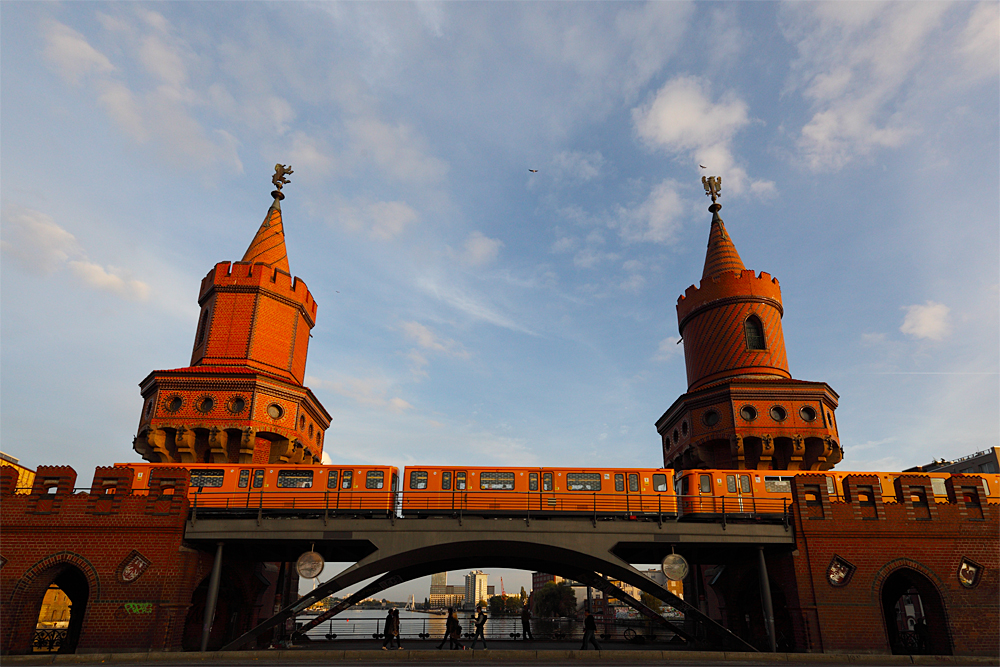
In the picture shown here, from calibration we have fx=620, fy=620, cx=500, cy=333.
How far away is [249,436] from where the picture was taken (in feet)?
91.1

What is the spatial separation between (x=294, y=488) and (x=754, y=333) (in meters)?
23.7

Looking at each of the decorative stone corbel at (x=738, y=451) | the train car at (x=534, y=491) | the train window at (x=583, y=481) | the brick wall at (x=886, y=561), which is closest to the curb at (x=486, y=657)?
the brick wall at (x=886, y=561)

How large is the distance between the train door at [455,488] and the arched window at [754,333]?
55.2ft

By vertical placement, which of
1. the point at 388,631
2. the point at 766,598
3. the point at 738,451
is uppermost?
the point at 738,451

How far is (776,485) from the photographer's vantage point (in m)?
24.0

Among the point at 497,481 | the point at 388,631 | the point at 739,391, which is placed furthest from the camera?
the point at 739,391

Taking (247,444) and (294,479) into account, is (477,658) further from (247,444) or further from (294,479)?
(247,444)

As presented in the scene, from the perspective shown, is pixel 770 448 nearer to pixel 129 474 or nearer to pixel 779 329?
pixel 779 329

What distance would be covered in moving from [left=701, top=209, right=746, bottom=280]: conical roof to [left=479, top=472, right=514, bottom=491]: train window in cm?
1769

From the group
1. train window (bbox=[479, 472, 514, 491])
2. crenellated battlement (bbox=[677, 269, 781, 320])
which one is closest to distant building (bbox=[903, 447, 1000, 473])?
crenellated battlement (bbox=[677, 269, 781, 320])

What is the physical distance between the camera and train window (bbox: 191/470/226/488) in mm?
24344

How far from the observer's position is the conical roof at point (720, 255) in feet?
114

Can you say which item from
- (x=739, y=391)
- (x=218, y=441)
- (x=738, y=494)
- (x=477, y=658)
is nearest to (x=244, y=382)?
(x=218, y=441)

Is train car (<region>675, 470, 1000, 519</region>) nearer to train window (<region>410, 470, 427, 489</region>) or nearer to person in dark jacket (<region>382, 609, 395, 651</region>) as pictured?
train window (<region>410, 470, 427, 489</region>)
